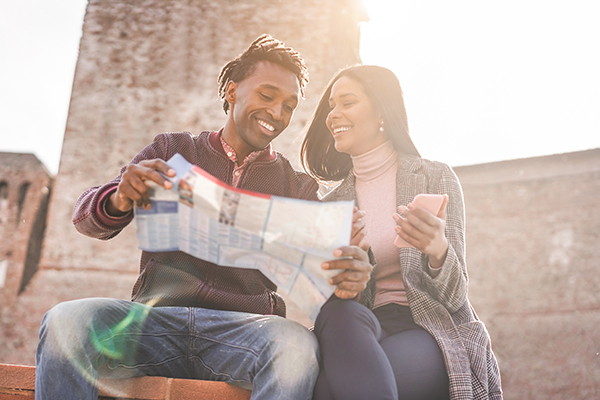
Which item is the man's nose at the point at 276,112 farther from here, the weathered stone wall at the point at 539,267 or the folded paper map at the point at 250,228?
the weathered stone wall at the point at 539,267

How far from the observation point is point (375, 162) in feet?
8.28

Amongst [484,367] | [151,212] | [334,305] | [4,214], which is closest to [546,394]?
[484,367]

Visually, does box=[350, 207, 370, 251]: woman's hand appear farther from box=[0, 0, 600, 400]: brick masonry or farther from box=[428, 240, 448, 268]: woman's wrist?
box=[0, 0, 600, 400]: brick masonry

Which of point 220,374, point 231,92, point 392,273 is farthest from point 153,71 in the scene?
point 220,374

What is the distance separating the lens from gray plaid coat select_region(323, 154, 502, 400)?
5.96 feet

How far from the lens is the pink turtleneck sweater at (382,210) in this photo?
2.19 metres

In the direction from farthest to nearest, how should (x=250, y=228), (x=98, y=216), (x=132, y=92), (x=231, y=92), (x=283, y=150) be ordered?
(x=132, y=92), (x=283, y=150), (x=231, y=92), (x=98, y=216), (x=250, y=228)

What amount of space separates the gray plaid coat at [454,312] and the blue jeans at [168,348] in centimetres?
51

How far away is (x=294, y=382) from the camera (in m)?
1.56

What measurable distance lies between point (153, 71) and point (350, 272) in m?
6.91

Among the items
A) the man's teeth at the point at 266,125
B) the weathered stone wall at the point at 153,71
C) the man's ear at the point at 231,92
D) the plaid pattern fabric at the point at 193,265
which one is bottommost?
the plaid pattern fabric at the point at 193,265

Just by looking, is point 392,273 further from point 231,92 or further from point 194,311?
point 231,92

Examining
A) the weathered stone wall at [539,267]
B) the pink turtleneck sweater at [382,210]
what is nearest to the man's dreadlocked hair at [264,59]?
the pink turtleneck sweater at [382,210]

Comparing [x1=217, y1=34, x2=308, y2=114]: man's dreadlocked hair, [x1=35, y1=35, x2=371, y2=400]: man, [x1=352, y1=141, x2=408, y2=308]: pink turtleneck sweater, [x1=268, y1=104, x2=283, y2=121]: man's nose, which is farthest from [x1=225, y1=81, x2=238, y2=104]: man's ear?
[x1=352, y1=141, x2=408, y2=308]: pink turtleneck sweater
